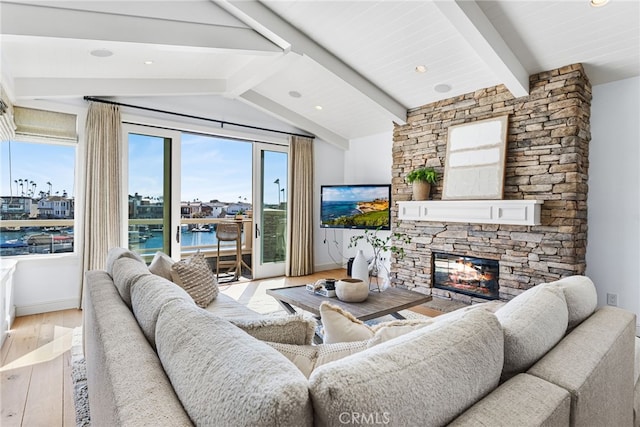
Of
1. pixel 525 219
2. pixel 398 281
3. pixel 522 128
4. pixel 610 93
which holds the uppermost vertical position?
pixel 610 93

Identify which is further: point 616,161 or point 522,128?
point 522,128

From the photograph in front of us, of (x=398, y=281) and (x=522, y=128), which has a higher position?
(x=522, y=128)

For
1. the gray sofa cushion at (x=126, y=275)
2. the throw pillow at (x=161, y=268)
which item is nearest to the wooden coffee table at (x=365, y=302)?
the throw pillow at (x=161, y=268)

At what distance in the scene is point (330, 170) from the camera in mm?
6316

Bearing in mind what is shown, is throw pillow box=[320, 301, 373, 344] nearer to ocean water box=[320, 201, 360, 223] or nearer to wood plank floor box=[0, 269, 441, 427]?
wood plank floor box=[0, 269, 441, 427]

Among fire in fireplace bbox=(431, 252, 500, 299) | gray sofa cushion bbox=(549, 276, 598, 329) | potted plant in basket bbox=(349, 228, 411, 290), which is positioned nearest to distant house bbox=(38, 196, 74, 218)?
potted plant in basket bbox=(349, 228, 411, 290)

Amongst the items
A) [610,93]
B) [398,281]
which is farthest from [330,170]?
[610,93]

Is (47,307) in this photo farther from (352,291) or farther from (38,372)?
(352,291)

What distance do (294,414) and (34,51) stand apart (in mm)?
3789

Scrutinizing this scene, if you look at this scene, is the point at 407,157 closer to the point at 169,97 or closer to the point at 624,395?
the point at 169,97

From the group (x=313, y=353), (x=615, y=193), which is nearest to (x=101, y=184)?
(x=313, y=353)

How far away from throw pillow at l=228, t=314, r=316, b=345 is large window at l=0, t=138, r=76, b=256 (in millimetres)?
3988

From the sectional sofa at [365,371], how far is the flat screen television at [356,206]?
3939 mm

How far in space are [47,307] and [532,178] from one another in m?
5.37
